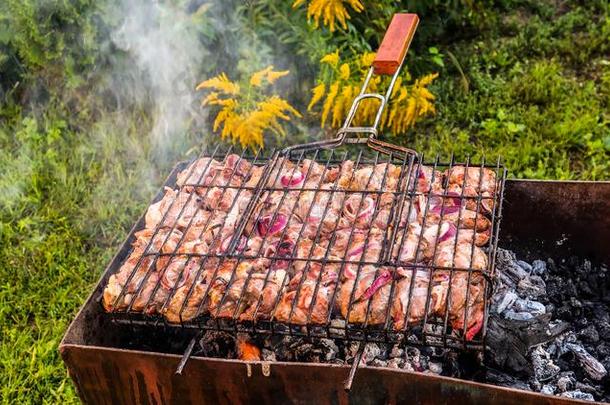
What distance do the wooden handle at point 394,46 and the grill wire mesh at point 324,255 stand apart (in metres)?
0.54

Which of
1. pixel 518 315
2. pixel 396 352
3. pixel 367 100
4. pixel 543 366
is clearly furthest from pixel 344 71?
pixel 543 366

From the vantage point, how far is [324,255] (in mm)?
2977

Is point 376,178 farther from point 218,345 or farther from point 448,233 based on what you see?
point 218,345

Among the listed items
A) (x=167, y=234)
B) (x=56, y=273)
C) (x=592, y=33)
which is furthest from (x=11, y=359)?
(x=592, y=33)

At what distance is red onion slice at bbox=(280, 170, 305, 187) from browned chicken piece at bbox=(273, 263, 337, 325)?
2.20 ft

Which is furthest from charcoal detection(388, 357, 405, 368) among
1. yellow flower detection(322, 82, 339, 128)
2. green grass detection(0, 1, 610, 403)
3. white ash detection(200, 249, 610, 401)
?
yellow flower detection(322, 82, 339, 128)

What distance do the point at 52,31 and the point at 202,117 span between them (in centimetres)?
159

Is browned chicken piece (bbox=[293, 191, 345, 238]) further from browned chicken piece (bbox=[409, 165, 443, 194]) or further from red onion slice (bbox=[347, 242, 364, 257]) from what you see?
browned chicken piece (bbox=[409, 165, 443, 194])

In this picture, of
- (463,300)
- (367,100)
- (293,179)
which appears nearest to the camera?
(463,300)

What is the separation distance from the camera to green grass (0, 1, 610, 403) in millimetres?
4891

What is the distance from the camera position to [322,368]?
2670 mm

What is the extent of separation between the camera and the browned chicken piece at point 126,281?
9.72 ft

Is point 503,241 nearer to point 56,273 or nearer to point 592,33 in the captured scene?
point 56,273

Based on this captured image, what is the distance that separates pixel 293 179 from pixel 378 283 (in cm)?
95
